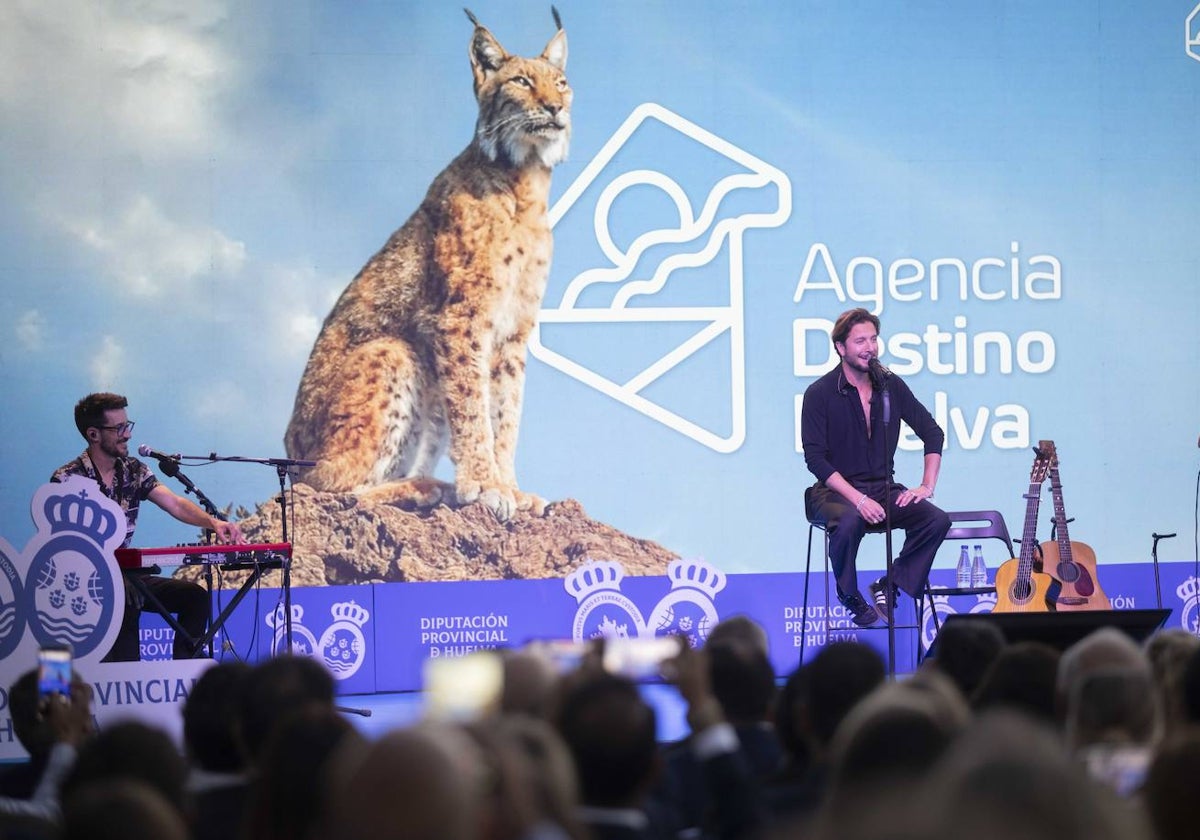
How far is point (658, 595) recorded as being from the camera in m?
8.74

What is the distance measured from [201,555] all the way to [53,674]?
3.29m

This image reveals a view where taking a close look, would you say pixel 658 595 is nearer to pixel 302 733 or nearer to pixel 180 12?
pixel 180 12

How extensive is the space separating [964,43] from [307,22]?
388 cm

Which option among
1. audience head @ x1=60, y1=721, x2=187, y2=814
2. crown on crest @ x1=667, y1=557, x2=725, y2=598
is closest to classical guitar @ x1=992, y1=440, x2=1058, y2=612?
crown on crest @ x1=667, y1=557, x2=725, y2=598

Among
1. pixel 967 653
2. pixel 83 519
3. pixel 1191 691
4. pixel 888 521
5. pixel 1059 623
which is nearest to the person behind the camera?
pixel 1191 691

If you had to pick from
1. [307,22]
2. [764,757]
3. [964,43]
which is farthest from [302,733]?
[964,43]

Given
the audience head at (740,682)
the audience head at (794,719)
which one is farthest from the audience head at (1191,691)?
the audience head at (740,682)

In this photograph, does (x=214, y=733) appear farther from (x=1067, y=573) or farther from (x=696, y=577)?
(x=696, y=577)

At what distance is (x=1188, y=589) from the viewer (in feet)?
29.7

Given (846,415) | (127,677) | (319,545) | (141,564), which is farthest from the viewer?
(319,545)

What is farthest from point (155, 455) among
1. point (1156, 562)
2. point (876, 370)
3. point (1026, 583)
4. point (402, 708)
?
point (1156, 562)

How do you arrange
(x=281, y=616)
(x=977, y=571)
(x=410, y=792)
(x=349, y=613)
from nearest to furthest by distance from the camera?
(x=410, y=792), (x=977, y=571), (x=281, y=616), (x=349, y=613)

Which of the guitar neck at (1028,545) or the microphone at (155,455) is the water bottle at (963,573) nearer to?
the guitar neck at (1028,545)

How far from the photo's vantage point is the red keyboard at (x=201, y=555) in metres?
6.33
